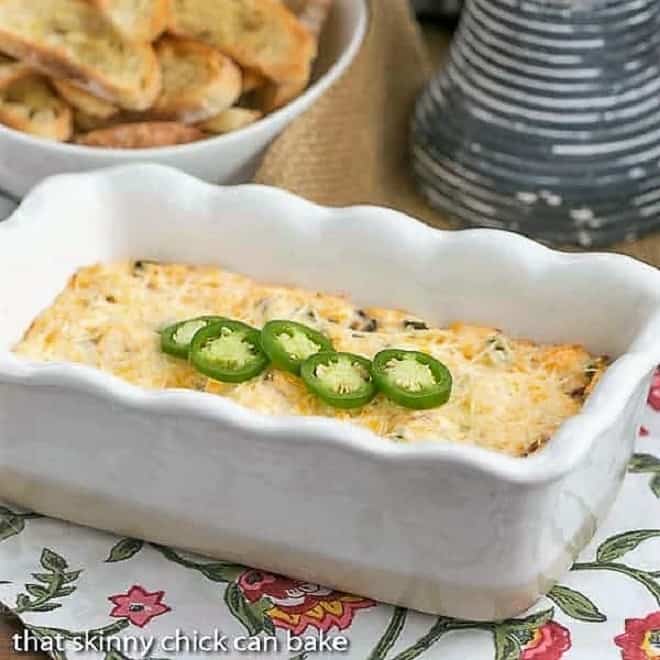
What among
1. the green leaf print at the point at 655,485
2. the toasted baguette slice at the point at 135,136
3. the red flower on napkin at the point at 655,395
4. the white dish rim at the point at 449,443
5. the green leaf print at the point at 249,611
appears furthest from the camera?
the toasted baguette slice at the point at 135,136

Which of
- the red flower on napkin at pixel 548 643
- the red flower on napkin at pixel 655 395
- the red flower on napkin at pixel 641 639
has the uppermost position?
the red flower on napkin at pixel 641 639

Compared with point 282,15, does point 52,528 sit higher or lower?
lower

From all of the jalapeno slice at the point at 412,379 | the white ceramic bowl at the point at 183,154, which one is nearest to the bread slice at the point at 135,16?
the white ceramic bowl at the point at 183,154

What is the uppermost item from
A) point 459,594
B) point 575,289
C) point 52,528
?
point 575,289

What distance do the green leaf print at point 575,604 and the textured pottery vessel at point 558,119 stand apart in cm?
49

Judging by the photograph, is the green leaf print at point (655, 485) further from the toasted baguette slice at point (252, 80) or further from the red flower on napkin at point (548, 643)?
the toasted baguette slice at point (252, 80)

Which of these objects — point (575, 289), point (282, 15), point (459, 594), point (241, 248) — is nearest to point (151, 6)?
point (282, 15)

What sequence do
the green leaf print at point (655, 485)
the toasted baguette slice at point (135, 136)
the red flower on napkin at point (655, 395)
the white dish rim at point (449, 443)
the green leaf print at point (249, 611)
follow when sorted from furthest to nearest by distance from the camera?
the toasted baguette slice at point (135, 136) → the red flower on napkin at point (655, 395) → the green leaf print at point (655, 485) → the green leaf print at point (249, 611) → the white dish rim at point (449, 443)

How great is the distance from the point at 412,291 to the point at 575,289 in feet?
0.46

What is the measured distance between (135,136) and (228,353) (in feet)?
1.21

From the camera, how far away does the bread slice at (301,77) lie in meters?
1.64

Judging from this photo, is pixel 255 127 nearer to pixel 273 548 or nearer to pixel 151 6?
pixel 151 6

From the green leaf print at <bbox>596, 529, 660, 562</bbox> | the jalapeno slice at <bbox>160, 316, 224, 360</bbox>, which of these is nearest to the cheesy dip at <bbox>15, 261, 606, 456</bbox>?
the jalapeno slice at <bbox>160, 316, 224, 360</bbox>

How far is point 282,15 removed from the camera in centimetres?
163
